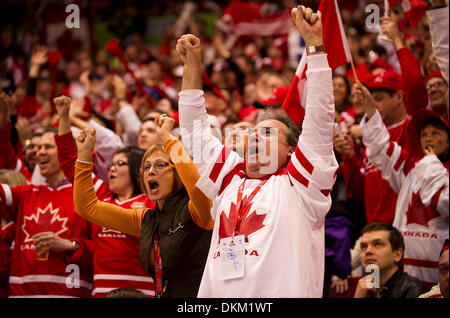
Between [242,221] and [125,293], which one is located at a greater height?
[242,221]

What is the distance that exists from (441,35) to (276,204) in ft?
7.38

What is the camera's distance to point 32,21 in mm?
11867

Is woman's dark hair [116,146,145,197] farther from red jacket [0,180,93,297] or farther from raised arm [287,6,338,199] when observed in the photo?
raised arm [287,6,338,199]

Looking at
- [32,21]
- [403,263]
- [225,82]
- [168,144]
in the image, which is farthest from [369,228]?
[32,21]

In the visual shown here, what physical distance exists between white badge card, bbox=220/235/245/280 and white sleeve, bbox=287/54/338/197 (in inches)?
16.9

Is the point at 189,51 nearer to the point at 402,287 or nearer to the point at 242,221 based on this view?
the point at 242,221

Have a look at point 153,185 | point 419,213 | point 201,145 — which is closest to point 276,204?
point 201,145

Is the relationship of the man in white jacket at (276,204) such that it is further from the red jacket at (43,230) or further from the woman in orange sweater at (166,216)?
the red jacket at (43,230)

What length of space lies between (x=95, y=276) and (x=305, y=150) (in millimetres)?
2107

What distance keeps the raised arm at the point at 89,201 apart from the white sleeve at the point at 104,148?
1.59 m

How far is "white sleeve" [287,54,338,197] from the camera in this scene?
3.00m

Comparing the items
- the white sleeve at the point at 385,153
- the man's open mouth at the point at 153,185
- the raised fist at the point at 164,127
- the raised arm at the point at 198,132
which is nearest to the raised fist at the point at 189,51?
the raised arm at the point at 198,132

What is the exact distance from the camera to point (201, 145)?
339cm

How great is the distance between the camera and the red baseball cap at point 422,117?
483 centimetres
